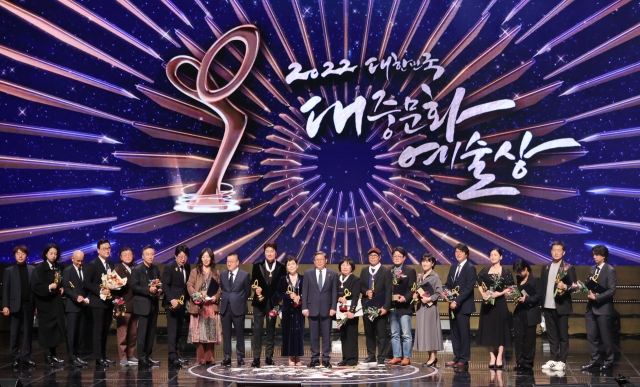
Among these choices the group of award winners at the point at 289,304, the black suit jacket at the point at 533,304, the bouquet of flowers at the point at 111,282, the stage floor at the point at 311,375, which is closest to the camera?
the stage floor at the point at 311,375

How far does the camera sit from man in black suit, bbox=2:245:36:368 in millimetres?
9820

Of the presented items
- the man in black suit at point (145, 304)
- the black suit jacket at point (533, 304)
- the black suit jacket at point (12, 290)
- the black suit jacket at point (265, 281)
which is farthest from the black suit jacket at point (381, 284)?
the black suit jacket at point (12, 290)

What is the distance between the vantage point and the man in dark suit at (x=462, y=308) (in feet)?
31.7

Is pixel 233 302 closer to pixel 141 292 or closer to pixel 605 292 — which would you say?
pixel 141 292

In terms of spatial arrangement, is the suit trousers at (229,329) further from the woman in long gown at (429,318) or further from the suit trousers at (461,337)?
the suit trousers at (461,337)

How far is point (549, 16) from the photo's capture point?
39.7 feet

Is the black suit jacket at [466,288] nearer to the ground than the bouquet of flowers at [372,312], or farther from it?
farther from it

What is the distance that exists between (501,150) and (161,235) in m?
4.90

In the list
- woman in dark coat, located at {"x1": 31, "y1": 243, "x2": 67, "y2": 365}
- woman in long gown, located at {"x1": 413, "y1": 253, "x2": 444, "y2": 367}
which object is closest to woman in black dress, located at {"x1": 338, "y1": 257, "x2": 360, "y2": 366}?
woman in long gown, located at {"x1": 413, "y1": 253, "x2": 444, "y2": 367}

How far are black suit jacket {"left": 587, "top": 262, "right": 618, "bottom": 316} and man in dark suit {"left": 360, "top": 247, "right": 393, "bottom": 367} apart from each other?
2.23 meters

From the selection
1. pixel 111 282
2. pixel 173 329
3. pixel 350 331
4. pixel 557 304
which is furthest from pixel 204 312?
pixel 557 304

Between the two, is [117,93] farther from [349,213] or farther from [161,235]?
[349,213]

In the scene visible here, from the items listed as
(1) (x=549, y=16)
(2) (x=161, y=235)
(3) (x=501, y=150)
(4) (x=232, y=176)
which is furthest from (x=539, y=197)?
(2) (x=161, y=235)

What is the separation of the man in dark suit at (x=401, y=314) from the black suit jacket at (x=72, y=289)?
11.4ft
